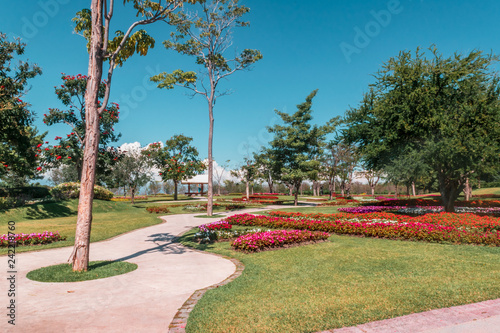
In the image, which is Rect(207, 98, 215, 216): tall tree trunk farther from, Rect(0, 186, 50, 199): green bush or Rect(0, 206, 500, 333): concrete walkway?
Rect(0, 186, 50, 199): green bush

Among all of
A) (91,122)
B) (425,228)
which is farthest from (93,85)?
(425,228)

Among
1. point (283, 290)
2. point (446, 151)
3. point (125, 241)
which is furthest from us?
point (446, 151)

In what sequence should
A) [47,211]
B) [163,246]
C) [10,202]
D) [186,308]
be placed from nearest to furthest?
[186,308], [163,246], [10,202], [47,211]

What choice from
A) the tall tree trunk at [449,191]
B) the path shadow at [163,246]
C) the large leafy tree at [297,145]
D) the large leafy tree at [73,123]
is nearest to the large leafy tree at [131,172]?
the large leafy tree at [73,123]

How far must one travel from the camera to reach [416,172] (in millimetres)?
16547

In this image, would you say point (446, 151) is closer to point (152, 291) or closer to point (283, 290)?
point (283, 290)

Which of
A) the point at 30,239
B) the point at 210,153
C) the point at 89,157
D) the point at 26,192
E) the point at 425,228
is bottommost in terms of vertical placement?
the point at 30,239

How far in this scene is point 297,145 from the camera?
107 feet

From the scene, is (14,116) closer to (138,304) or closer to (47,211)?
(47,211)

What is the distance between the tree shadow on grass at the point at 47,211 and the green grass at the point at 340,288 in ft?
57.2

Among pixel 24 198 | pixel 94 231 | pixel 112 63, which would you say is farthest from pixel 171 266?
pixel 24 198

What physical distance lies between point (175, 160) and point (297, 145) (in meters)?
21.7

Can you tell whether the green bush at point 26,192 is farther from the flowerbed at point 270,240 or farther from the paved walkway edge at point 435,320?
the paved walkway edge at point 435,320

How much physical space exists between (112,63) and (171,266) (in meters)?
5.67
